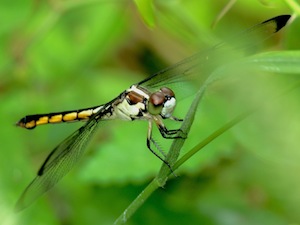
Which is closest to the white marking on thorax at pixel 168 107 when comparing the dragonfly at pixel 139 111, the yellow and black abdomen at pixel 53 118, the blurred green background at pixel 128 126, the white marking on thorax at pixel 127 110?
the dragonfly at pixel 139 111

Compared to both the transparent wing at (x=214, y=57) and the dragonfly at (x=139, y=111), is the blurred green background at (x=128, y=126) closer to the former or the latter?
the transparent wing at (x=214, y=57)

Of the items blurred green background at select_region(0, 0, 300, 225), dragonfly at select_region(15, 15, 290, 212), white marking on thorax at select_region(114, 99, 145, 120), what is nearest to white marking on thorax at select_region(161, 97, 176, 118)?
dragonfly at select_region(15, 15, 290, 212)

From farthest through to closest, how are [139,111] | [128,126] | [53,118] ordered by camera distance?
[128,126] → [53,118] → [139,111]

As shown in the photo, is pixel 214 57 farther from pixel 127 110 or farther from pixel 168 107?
pixel 127 110

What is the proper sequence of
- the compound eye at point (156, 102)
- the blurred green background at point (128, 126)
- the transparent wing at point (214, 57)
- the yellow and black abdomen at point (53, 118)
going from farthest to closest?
the yellow and black abdomen at point (53, 118), the blurred green background at point (128, 126), the compound eye at point (156, 102), the transparent wing at point (214, 57)

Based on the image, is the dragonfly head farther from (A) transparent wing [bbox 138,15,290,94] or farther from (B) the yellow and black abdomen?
(B) the yellow and black abdomen

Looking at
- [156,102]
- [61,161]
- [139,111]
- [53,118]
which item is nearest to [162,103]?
[156,102]
